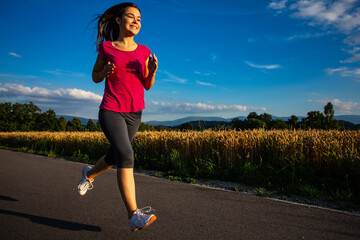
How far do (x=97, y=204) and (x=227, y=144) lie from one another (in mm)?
3921

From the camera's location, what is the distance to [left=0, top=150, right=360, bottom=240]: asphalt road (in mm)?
2686

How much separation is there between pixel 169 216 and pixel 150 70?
2044 millimetres

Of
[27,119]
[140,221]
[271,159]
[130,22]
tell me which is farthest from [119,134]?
[27,119]

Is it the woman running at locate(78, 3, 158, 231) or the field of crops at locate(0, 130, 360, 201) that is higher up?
the woman running at locate(78, 3, 158, 231)

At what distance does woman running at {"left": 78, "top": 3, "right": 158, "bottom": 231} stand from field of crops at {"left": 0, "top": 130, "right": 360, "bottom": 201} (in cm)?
358

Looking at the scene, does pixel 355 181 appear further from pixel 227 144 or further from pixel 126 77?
pixel 126 77

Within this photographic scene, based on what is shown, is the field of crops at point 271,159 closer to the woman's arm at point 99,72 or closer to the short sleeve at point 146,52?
the short sleeve at point 146,52

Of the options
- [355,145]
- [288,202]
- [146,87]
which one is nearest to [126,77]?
[146,87]

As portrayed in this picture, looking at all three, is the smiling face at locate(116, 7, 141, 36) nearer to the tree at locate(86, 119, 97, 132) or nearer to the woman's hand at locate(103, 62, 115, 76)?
the woman's hand at locate(103, 62, 115, 76)

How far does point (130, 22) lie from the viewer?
2896mm

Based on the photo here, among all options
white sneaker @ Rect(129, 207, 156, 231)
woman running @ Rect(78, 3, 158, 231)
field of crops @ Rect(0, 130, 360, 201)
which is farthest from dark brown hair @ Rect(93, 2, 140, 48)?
field of crops @ Rect(0, 130, 360, 201)

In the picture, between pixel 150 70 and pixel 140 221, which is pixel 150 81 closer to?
pixel 150 70

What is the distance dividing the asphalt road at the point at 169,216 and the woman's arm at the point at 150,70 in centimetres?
183

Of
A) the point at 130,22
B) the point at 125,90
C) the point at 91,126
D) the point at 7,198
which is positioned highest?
the point at 130,22
